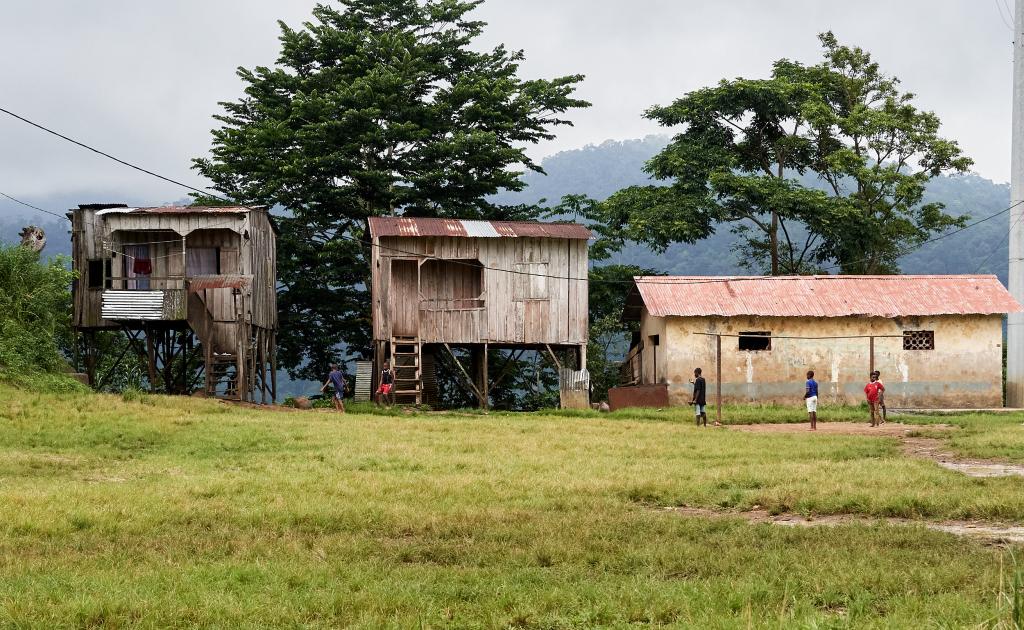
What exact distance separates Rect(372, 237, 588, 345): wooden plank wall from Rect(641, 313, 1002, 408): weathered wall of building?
3.39 meters

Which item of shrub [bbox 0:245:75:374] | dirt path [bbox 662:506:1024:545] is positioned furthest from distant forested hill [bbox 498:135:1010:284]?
dirt path [bbox 662:506:1024:545]

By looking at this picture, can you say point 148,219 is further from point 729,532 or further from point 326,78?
point 729,532

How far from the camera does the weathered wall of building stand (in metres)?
34.6

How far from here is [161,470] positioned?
16469 millimetres

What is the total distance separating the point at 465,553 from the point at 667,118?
38.4m

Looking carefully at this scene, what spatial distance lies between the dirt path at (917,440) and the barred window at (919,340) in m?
9.31

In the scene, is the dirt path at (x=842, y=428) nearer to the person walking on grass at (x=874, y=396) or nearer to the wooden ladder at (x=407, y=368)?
the person walking on grass at (x=874, y=396)

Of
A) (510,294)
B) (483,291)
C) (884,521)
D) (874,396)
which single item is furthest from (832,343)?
(884,521)

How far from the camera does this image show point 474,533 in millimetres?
10867

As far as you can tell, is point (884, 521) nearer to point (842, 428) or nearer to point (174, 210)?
point (842, 428)

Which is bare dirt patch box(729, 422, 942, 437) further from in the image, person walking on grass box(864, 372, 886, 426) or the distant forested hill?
the distant forested hill

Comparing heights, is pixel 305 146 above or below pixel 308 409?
above

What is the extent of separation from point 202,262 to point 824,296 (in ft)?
69.5

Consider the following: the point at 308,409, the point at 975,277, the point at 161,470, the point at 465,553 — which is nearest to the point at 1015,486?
the point at 465,553
